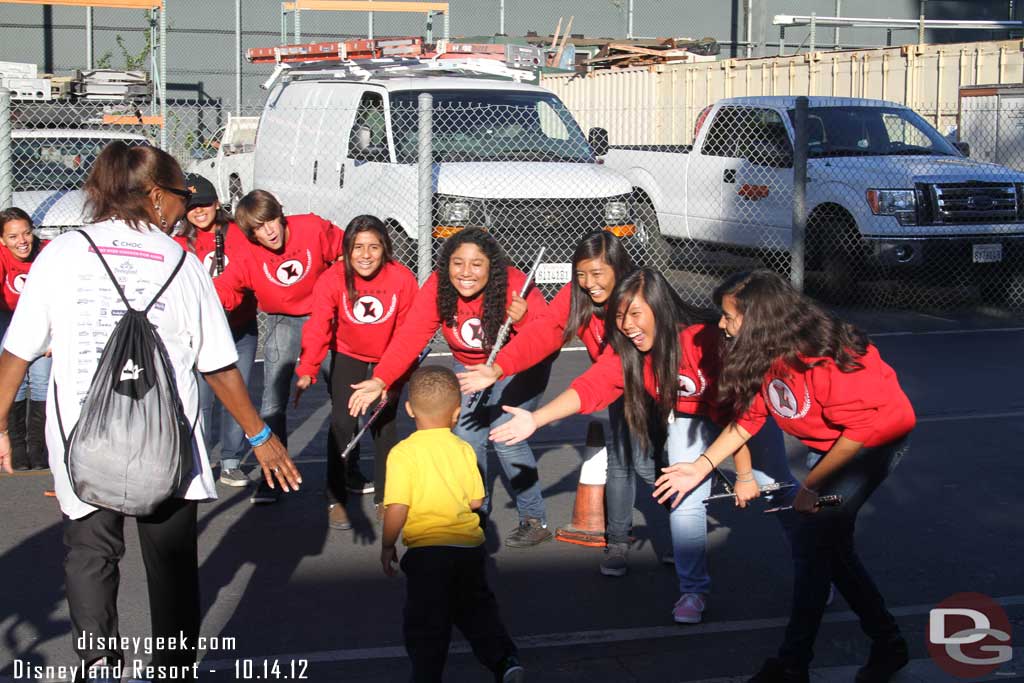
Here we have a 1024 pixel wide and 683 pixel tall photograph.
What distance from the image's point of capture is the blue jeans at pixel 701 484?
199 inches

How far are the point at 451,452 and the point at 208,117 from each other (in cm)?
2476

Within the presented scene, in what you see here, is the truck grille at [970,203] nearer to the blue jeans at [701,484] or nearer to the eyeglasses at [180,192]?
the blue jeans at [701,484]

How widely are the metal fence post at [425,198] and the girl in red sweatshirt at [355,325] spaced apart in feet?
13.7

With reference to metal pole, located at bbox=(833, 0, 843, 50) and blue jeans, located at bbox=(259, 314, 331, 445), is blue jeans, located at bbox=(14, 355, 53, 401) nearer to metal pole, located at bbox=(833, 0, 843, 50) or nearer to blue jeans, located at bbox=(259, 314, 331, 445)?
blue jeans, located at bbox=(259, 314, 331, 445)

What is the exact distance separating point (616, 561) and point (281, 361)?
7.68 ft

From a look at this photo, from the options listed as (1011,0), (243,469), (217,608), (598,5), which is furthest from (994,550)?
(1011,0)

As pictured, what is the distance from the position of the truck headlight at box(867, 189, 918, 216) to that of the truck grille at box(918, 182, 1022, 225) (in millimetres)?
144

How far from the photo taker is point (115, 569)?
13.0 ft

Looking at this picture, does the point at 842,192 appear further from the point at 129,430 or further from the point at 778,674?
the point at 129,430

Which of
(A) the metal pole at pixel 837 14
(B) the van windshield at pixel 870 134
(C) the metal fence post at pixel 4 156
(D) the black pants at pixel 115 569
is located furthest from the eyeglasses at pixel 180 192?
(A) the metal pole at pixel 837 14

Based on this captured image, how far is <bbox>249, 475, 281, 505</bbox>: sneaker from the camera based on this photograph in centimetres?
679

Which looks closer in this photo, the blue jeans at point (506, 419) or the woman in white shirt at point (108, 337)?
the woman in white shirt at point (108, 337)

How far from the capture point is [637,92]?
2253 cm

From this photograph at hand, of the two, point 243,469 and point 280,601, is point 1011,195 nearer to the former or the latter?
point 243,469
